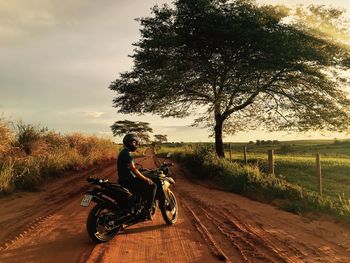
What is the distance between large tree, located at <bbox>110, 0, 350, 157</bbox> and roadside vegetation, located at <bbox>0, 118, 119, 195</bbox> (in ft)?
18.4

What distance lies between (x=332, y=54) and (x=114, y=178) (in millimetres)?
13617

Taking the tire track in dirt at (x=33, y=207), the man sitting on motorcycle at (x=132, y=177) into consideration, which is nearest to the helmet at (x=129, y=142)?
the man sitting on motorcycle at (x=132, y=177)

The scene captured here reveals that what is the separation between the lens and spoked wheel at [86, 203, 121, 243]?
7.64m

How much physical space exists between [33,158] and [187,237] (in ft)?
41.0

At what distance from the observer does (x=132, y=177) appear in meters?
8.62

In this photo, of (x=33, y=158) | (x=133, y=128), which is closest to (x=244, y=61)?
(x=33, y=158)

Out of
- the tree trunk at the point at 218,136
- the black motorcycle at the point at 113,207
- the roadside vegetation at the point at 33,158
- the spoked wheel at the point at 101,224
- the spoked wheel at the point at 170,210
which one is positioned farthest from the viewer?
the tree trunk at the point at 218,136

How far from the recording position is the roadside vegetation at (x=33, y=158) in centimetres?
1521

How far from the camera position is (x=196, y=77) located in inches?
971

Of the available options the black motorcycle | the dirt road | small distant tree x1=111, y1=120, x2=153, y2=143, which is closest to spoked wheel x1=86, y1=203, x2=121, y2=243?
the black motorcycle

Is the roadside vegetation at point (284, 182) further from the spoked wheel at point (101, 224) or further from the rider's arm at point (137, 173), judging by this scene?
the spoked wheel at point (101, 224)

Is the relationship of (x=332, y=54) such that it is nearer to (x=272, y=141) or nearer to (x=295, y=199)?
(x=295, y=199)

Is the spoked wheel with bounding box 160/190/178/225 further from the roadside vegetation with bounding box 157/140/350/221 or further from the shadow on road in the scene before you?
the roadside vegetation with bounding box 157/140/350/221

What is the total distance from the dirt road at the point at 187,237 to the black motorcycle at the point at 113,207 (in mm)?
242
